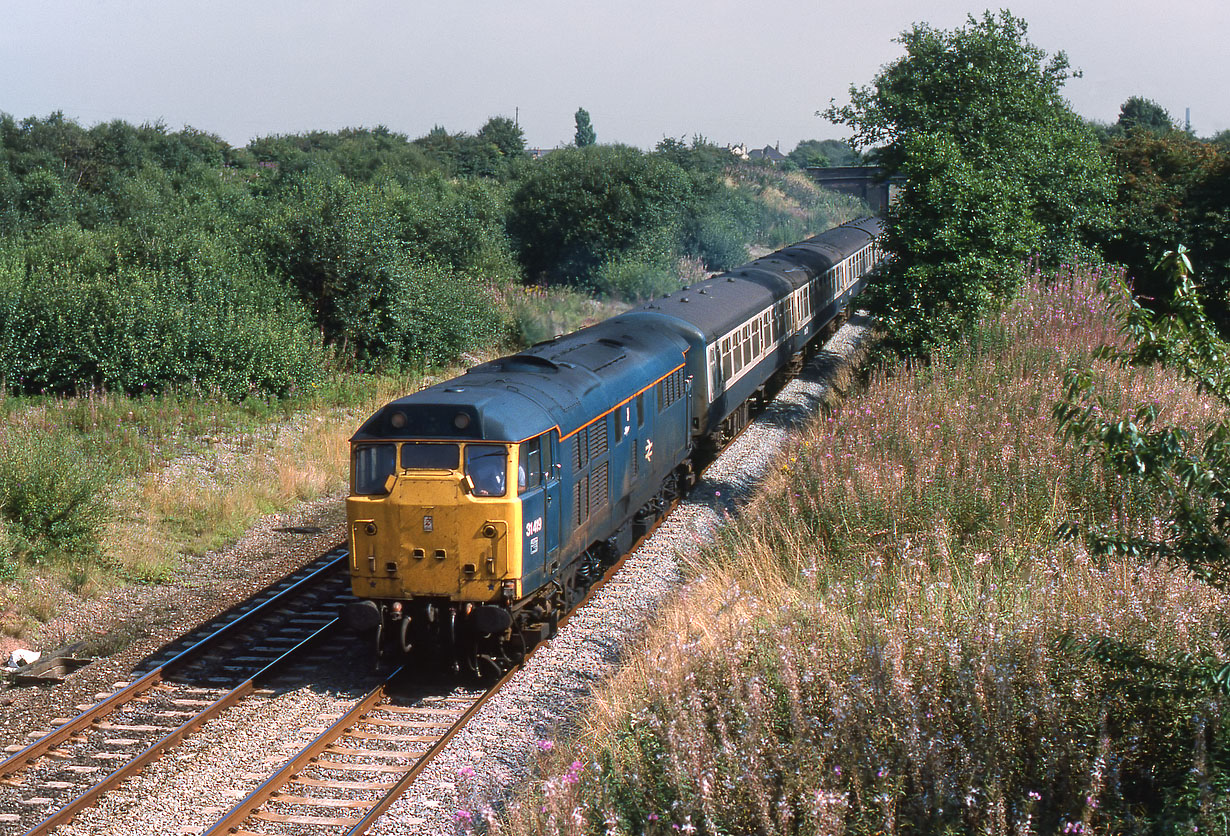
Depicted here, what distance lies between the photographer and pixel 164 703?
10.4 metres

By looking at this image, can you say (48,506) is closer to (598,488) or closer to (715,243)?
(598,488)

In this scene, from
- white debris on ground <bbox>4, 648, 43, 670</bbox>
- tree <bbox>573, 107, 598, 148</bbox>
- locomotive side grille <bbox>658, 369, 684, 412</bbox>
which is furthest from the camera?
tree <bbox>573, 107, 598, 148</bbox>

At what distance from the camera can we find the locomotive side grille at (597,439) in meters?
12.0

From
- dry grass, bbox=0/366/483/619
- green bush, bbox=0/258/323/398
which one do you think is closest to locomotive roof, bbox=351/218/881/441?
dry grass, bbox=0/366/483/619

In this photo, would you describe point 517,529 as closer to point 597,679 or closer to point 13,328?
point 597,679

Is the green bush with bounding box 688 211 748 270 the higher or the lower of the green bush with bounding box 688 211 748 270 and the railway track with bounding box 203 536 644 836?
the higher

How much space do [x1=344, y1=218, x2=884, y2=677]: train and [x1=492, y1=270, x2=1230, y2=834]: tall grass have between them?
1.57 m

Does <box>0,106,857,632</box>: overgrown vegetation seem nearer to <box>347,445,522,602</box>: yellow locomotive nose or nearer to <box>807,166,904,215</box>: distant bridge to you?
<box>347,445,522,602</box>: yellow locomotive nose

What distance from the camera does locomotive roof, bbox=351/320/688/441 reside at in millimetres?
10133

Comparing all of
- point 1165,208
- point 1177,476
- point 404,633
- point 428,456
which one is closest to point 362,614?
point 404,633

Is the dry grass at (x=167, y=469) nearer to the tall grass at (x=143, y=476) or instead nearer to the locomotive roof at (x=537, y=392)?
the tall grass at (x=143, y=476)

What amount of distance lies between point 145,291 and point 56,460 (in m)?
8.88

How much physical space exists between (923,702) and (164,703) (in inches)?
287

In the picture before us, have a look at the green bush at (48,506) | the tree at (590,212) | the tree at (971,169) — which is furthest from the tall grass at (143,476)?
the tree at (590,212)
